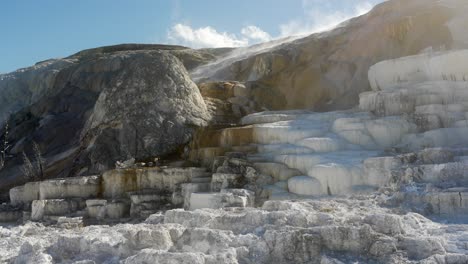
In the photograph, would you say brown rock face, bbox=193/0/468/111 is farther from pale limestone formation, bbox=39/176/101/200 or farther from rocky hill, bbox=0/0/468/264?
pale limestone formation, bbox=39/176/101/200

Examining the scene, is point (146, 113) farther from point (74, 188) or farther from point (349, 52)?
point (349, 52)

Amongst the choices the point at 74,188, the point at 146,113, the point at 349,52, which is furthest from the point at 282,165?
the point at 349,52

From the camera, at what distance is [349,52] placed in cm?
2748

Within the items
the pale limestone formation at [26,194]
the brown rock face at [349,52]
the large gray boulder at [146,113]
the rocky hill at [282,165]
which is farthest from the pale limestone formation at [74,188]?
the brown rock face at [349,52]

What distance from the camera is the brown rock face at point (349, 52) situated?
24547mm

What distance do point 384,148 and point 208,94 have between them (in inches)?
476

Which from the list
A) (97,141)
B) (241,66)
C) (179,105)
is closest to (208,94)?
(179,105)

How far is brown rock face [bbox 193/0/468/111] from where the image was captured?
2455 centimetres

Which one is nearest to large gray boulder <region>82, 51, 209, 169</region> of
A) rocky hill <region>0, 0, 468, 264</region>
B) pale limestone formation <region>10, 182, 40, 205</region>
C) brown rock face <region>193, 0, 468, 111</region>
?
rocky hill <region>0, 0, 468, 264</region>

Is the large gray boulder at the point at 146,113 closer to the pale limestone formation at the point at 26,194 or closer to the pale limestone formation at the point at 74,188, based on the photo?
the pale limestone formation at the point at 26,194

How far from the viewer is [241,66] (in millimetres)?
34312

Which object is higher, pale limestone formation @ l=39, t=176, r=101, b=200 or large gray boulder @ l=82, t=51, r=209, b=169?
large gray boulder @ l=82, t=51, r=209, b=169

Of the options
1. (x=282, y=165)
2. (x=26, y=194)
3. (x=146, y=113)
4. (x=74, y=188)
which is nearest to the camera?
(x=282, y=165)

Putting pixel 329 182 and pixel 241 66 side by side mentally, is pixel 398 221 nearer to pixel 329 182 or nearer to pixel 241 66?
pixel 329 182
